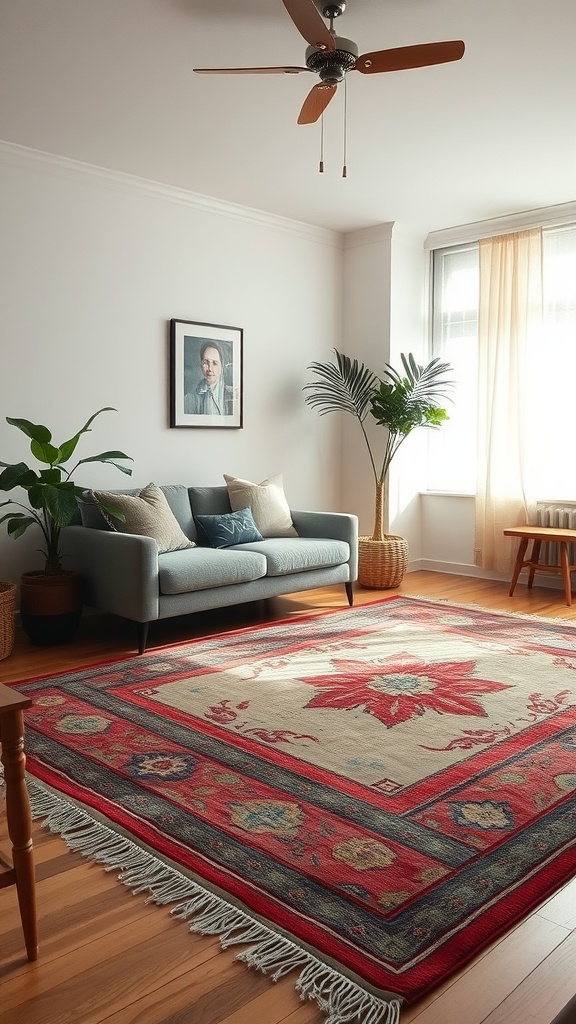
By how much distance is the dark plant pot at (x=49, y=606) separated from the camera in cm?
440

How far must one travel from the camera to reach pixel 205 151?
4824 millimetres

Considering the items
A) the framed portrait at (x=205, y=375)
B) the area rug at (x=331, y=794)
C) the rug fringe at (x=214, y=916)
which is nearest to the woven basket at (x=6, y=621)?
the area rug at (x=331, y=794)

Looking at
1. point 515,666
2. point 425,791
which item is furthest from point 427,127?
point 425,791

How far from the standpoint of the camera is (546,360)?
618 centimetres

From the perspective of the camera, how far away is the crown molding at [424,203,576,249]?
6027 mm

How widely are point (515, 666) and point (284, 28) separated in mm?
3146

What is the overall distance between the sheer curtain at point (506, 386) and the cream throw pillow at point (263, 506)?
1854mm

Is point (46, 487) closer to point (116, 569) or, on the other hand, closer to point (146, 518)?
point (116, 569)

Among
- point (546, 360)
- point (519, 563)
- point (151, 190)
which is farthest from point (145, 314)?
point (519, 563)

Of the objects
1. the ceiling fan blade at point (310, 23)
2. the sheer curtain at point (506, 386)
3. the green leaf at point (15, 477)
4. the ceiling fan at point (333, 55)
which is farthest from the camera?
the sheer curtain at point (506, 386)

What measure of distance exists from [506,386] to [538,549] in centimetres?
133

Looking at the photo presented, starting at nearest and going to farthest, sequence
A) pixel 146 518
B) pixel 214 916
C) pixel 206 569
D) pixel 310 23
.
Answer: pixel 214 916 < pixel 310 23 < pixel 206 569 < pixel 146 518

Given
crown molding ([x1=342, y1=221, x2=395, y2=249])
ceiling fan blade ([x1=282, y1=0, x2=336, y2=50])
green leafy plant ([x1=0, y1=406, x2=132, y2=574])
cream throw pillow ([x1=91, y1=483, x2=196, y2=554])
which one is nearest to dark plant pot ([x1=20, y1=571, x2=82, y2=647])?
green leafy plant ([x1=0, y1=406, x2=132, y2=574])

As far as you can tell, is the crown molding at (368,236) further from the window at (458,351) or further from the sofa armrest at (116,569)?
the sofa armrest at (116,569)
